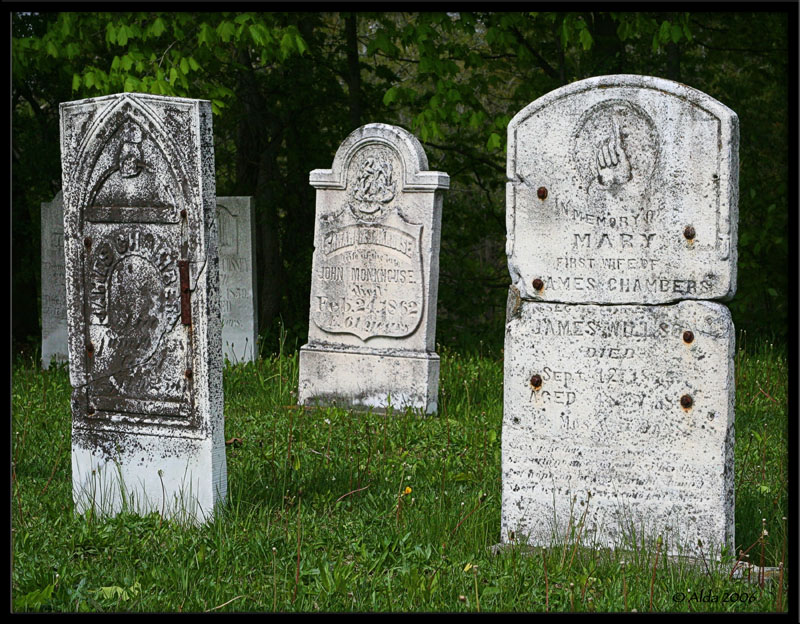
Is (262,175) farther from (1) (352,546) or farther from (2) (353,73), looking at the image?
(1) (352,546)

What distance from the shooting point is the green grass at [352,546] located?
13.4 feet

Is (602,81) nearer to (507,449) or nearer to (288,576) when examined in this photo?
(507,449)

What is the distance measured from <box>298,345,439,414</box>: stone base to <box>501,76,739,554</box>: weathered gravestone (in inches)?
128

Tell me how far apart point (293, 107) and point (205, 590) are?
11.0m

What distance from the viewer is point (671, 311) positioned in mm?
4551

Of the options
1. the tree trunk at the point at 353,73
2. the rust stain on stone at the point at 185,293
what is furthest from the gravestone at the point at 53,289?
the rust stain on stone at the point at 185,293

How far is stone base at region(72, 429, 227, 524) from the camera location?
5.07 metres

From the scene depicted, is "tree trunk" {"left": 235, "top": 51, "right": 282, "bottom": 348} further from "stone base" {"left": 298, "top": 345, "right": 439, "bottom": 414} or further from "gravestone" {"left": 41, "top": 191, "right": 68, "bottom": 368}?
"stone base" {"left": 298, "top": 345, "right": 439, "bottom": 414}

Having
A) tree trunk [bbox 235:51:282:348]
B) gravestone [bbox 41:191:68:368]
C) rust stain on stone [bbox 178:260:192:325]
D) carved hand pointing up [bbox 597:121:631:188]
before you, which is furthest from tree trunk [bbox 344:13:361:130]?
carved hand pointing up [bbox 597:121:631:188]

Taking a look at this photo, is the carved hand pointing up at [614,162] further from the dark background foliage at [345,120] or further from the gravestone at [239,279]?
the dark background foliage at [345,120]

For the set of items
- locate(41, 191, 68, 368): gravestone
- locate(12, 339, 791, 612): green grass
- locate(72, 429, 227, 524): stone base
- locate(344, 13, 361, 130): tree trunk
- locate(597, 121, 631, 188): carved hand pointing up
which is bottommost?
locate(12, 339, 791, 612): green grass

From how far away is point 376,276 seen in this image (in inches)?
325

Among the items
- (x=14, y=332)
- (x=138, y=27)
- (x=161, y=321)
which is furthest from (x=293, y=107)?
(x=161, y=321)

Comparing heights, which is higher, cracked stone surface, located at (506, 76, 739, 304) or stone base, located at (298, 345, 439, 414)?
cracked stone surface, located at (506, 76, 739, 304)
